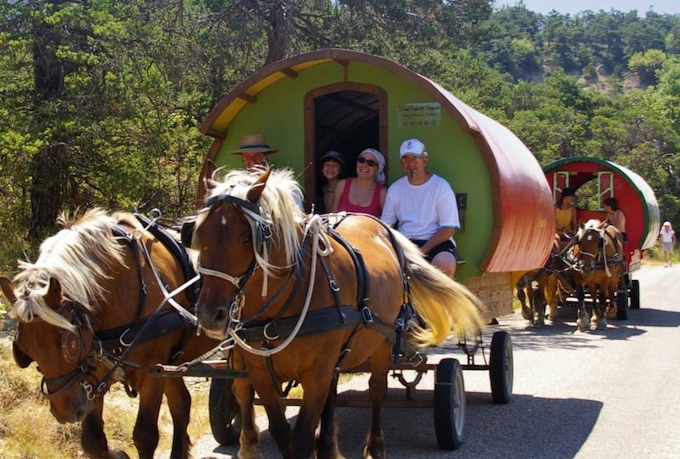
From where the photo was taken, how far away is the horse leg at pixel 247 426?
559cm

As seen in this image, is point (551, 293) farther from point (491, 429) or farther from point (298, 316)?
point (298, 316)

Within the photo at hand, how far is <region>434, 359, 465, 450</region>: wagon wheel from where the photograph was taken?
242 inches

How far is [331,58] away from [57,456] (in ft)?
12.2

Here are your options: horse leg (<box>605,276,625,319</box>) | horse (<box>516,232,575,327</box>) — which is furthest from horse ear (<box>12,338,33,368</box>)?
horse leg (<box>605,276,625,319</box>)

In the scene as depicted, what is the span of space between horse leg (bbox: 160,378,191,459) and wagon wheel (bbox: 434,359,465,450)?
1.84 meters

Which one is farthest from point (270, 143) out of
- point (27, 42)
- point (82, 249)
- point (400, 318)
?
point (27, 42)

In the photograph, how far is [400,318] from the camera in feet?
18.5

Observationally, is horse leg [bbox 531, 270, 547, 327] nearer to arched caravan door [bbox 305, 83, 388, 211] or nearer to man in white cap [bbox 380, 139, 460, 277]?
arched caravan door [bbox 305, 83, 388, 211]

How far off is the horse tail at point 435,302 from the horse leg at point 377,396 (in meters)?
0.53

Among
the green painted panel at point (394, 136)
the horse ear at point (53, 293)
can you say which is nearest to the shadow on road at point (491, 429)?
the green painted panel at point (394, 136)

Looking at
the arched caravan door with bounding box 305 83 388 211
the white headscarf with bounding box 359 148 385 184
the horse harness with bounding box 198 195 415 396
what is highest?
the arched caravan door with bounding box 305 83 388 211

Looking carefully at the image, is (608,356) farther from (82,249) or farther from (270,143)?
(82,249)

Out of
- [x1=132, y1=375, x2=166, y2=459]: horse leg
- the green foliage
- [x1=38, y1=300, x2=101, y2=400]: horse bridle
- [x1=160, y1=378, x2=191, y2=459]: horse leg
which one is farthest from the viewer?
the green foliage

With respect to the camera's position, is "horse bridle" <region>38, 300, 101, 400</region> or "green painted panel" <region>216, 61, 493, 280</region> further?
"green painted panel" <region>216, 61, 493, 280</region>
